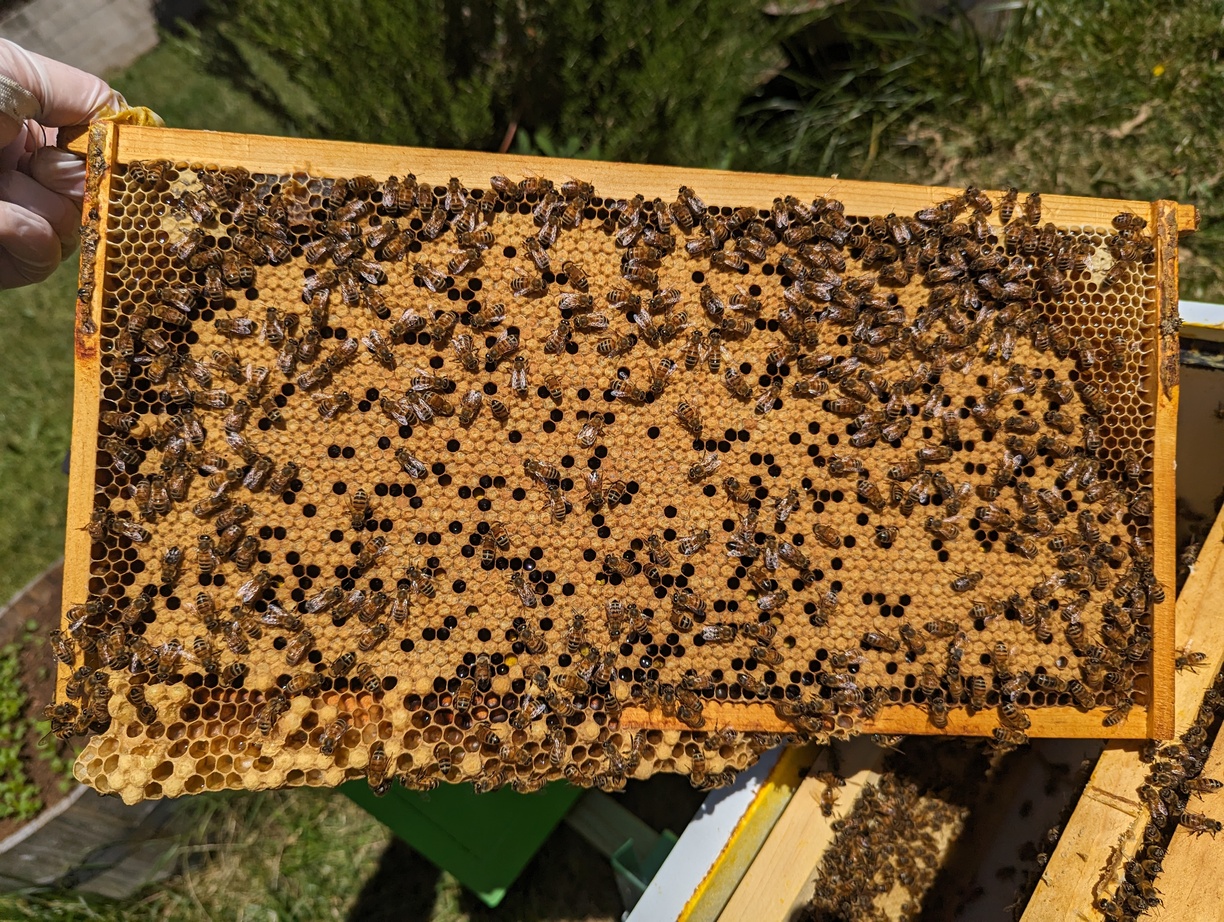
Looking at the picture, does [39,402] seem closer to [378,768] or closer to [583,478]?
[378,768]

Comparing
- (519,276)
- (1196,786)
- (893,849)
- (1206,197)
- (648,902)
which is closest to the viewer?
(1196,786)

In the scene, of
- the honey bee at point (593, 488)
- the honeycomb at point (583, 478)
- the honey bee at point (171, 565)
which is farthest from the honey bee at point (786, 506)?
the honey bee at point (171, 565)

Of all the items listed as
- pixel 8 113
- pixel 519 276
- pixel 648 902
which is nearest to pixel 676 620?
pixel 648 902

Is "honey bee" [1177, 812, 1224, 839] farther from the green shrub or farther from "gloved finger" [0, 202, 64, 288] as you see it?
"gloved finger" [0, 202, 64, 288]

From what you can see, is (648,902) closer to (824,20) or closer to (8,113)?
(8,113)

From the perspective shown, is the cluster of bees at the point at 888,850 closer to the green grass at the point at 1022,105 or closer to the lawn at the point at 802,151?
the lawn at the point at 802,151

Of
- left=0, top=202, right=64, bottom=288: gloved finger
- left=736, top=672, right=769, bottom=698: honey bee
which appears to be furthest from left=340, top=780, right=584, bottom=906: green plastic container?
left=0, top=202, right=64, bottom=288: gloved finger
